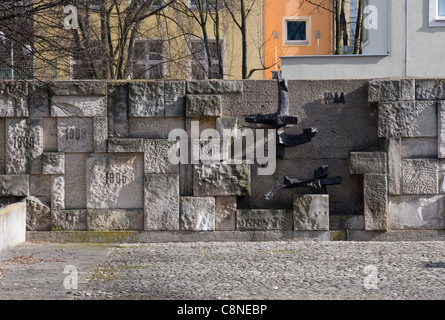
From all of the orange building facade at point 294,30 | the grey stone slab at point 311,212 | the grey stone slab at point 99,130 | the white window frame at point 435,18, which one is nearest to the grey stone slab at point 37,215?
the grey stone slab at point 99,130

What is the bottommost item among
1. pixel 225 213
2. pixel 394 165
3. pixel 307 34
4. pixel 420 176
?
pixel 225 213

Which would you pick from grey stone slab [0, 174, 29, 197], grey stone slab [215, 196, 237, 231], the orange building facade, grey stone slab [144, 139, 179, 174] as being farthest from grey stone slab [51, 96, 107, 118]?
the orange building facade

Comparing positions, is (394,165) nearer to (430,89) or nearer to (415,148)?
(415,148)

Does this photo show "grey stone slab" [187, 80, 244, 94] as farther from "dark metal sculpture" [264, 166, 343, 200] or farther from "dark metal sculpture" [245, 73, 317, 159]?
"dark metal sculpture" [264, 166, 343, 200]

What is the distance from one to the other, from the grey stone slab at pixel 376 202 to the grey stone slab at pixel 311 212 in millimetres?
540

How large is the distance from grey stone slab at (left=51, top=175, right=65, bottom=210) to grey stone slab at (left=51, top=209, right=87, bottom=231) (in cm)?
8

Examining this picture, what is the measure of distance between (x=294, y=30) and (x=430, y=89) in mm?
20504

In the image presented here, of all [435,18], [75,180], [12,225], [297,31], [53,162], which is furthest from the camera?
[297,31]

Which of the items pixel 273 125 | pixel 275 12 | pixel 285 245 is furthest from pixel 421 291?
pixel 275 12

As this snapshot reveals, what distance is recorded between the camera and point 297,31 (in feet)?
98.7

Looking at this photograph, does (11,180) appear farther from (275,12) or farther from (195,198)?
(275,12)

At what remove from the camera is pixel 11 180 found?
10.2 m

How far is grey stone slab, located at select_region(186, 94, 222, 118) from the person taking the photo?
33.3 ft

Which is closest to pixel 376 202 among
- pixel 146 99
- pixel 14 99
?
pixel 146 99
